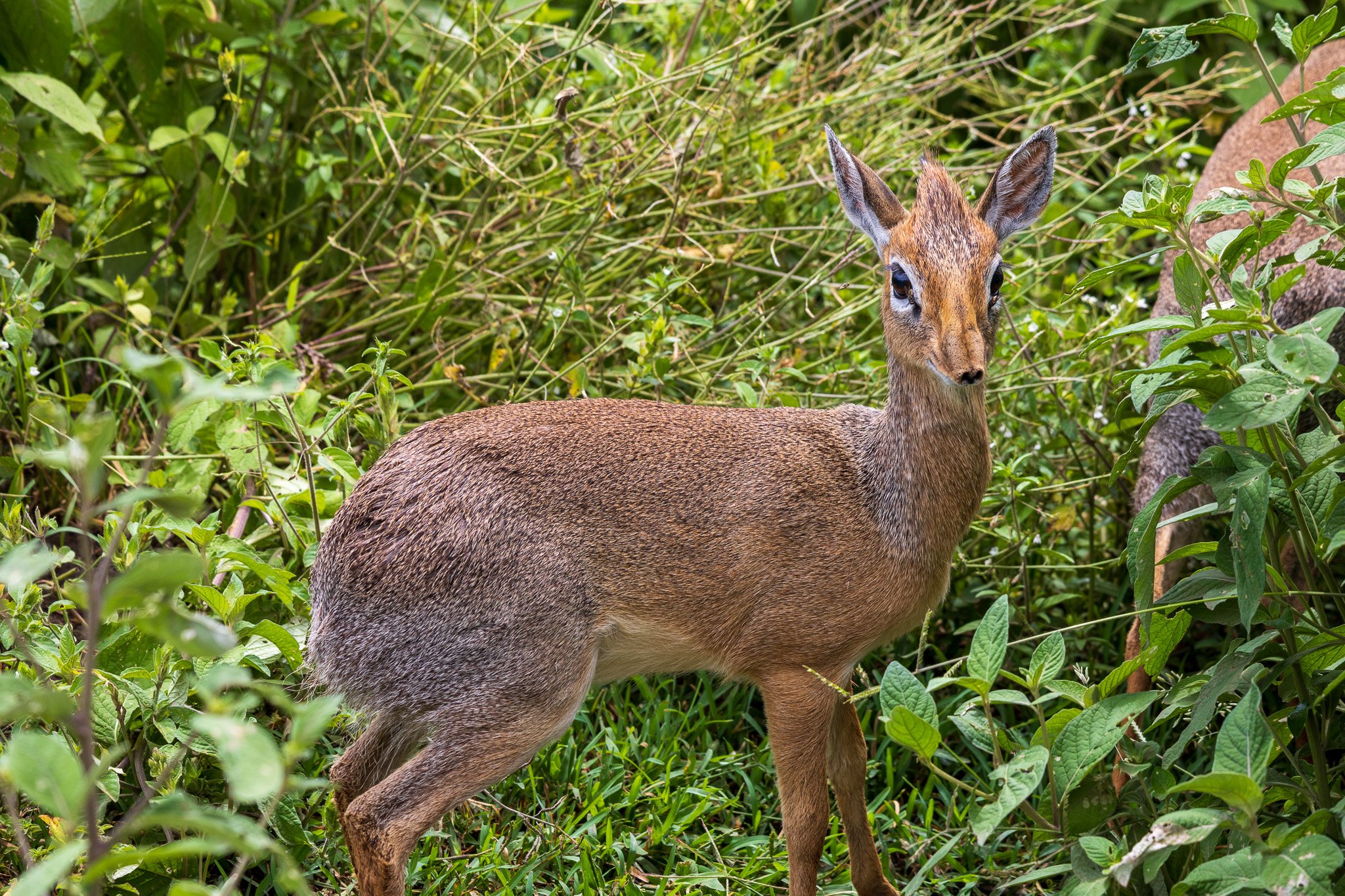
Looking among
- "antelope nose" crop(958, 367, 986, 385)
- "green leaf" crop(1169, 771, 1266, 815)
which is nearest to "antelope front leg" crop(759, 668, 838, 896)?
"antelope nose" crop(958, 367, 986, 385)

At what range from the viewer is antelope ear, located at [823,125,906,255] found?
11.2 feet

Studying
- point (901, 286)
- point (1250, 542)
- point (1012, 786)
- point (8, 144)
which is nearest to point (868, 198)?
point (901, 286)

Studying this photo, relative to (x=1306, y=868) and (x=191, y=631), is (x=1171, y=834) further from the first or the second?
(x=191, y=631)

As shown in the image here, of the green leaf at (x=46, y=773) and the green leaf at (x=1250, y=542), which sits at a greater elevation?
the green leaf at (x=46, y=773)

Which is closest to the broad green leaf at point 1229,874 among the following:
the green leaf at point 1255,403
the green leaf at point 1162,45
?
the green leaf at point 1255,403

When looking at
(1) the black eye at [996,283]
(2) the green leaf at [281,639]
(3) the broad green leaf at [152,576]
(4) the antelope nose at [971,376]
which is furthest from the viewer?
(1) the black eye at [996,283]

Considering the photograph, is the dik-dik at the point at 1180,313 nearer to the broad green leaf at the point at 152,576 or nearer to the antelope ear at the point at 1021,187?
the antelope ear at the point at 1021,187

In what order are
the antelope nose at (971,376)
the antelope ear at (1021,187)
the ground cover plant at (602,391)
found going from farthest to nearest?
the antelope ear at (1021,187) → the antelope nose at (971,376) → the ground cover plant at (602,391)

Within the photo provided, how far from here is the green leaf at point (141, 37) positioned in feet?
14.0

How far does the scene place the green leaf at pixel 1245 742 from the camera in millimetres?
2461

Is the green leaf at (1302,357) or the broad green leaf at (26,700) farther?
the green leaf at (1302,357)

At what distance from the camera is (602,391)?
4512mm

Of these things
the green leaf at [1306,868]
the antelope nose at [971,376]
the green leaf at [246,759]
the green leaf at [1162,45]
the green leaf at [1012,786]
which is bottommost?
the green leaf at [1306,868]

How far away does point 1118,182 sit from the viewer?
225 inches
